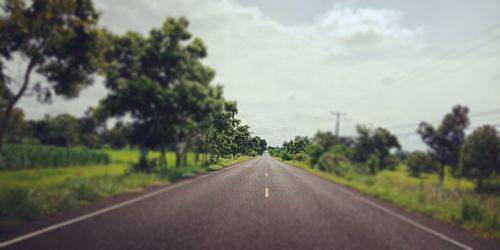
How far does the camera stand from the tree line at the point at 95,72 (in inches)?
383

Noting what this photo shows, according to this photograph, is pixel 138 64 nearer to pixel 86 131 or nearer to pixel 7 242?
pixel 86 131

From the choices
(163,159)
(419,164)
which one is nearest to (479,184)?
(419,164)

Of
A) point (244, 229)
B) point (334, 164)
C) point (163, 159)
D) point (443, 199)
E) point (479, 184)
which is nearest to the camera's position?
point (244, 229)

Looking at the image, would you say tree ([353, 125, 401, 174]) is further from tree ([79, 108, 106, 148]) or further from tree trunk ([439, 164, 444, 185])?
tree ([79, 108, 106, 148])

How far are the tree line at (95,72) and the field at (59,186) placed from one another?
0.97m

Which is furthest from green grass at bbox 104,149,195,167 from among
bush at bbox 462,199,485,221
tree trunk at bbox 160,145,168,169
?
bush at bbox 462,199,485,221

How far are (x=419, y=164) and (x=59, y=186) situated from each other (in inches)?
633

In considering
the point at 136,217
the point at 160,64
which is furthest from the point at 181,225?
the point at 160,64

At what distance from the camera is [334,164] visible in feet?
102

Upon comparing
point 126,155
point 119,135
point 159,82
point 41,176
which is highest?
point 159,82

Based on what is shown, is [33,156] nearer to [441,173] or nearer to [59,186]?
[59,186]

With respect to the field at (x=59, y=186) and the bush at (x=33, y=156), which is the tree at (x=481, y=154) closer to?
the field at (x=59, y=186)

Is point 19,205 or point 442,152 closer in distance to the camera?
point 19,205

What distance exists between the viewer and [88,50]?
11188 mm
